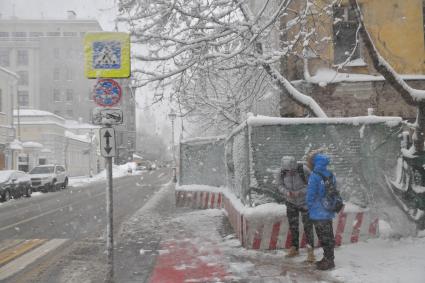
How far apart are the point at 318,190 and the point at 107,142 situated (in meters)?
3.15

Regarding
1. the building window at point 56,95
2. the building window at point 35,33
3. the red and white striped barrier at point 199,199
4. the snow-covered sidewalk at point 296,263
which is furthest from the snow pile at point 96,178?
the building window at point 35,33

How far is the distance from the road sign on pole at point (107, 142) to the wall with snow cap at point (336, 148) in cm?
265

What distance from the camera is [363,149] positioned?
348 inches

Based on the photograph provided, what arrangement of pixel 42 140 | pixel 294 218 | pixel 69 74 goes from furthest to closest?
1. pixel 69 74
2. pixel 42 140
3. pixel 294 218

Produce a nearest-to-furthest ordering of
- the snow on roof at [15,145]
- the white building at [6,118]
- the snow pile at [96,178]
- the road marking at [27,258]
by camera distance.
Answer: the road marking at [27,258] < the white building at [6,118] < the snow on roof at [15,145] < the snow pile at [96,178]

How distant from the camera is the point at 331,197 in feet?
23.1

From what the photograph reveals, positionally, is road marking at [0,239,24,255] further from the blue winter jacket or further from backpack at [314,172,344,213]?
backpack at [314,172,344,213]

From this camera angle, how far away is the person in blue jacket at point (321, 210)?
23.1 ft

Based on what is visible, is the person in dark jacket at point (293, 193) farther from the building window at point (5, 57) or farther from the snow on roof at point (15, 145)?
the building window at point (5, 57)

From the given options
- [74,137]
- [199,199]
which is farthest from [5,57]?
[199,199]

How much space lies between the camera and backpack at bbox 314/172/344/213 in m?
7.02

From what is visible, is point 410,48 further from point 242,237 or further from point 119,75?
point 119,75

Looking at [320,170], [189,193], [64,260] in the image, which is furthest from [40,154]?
[320,170]

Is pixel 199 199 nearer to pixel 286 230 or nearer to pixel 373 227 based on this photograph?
pixel 286 230
